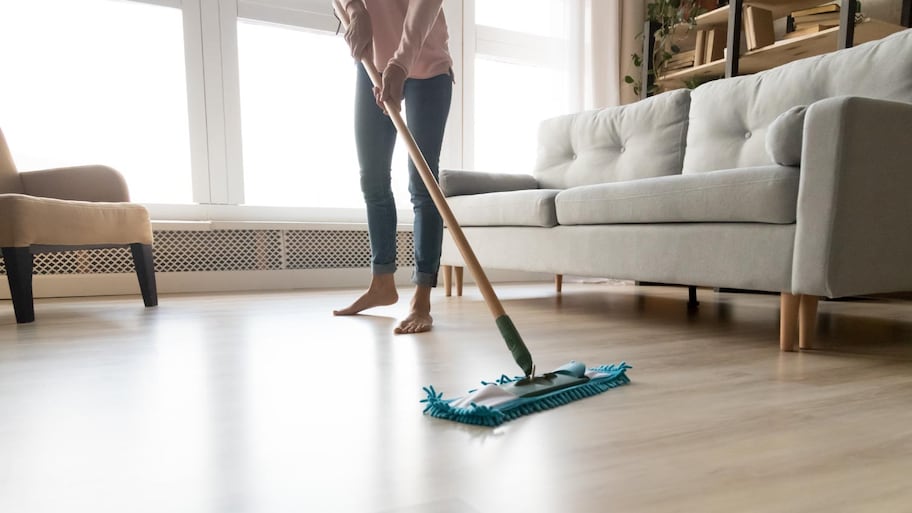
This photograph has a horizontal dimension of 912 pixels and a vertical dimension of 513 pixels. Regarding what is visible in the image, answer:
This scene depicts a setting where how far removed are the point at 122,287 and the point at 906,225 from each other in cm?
292

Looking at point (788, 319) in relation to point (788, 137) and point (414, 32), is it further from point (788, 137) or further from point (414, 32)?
point (414, 32)

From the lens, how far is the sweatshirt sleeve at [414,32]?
142 cm

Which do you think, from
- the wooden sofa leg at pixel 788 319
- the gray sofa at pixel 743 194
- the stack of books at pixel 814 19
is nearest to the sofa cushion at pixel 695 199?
the gray sofa at pixel 743 194

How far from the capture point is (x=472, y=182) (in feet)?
8.12

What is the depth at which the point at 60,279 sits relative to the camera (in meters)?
2.58

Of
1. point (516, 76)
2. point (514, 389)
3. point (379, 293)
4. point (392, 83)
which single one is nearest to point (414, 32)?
point (392, 83)

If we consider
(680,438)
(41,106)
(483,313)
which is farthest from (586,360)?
(41,106)

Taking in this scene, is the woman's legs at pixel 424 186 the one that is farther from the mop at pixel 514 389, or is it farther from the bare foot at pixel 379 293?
the mop at pixel 514 389

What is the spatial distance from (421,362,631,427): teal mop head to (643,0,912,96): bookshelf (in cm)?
253

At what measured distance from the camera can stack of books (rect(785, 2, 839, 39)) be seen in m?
2.83

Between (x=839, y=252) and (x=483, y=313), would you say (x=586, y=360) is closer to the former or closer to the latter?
(x=839, y=252)

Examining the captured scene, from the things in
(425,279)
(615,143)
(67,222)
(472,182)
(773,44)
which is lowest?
(425,279)

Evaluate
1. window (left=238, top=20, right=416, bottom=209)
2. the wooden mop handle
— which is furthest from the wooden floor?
window (left=238, top=20, right=416, bottom=209)

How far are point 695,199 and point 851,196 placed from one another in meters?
0.35
